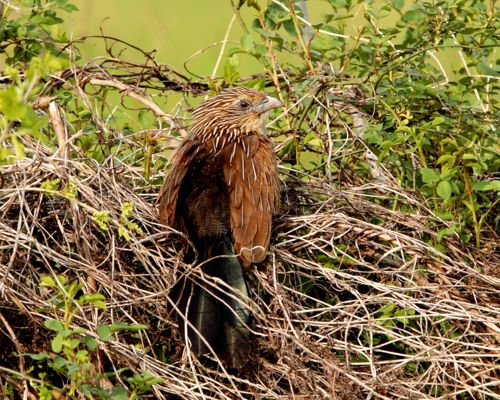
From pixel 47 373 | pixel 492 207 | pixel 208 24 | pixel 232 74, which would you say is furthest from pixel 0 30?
pixel 208 24

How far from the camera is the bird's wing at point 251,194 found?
3.46m

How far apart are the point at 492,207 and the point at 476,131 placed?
0.30 metres

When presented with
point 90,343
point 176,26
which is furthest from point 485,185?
point 176,26

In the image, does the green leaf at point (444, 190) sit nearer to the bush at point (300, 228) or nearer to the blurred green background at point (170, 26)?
the bush at point (300, 228)

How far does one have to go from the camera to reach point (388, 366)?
3240 mm

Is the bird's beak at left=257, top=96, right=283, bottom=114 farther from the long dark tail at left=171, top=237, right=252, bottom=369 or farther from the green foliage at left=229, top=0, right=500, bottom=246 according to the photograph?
the long dark tail at left=171, top=237, right=252, bottom=369

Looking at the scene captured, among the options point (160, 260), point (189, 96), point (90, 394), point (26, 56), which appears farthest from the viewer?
point (189, 96)

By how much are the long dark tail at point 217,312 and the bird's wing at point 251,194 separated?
0.13m

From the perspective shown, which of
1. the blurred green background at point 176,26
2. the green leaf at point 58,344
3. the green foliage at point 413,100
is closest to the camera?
the green leaf at point 58,344

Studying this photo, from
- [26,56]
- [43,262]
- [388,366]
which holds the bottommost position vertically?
[388,366]

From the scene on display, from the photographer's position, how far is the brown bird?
126 inches

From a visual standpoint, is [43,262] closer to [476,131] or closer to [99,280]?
[99,280]

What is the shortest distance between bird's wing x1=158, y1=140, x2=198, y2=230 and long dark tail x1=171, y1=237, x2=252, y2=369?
23 centimetres

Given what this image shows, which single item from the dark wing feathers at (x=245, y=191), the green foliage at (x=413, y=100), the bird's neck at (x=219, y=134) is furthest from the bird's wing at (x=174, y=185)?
the green foliage at (x=413, y=100)
